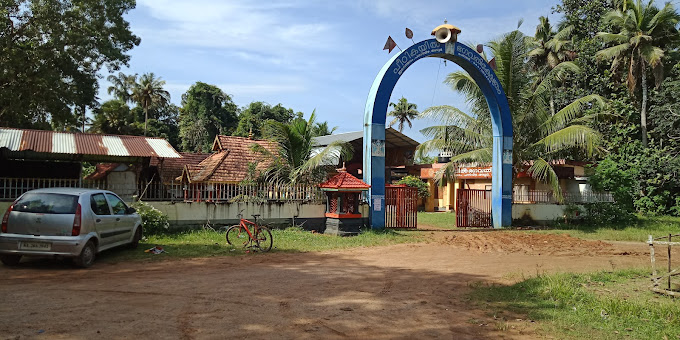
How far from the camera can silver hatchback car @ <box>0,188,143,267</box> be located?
25.1 ft

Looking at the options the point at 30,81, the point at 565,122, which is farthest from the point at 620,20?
the point at 30,81

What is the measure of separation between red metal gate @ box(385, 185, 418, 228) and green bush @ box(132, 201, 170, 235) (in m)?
7.04

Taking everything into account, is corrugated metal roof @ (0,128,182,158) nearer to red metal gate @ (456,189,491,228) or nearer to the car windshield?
the car windshield

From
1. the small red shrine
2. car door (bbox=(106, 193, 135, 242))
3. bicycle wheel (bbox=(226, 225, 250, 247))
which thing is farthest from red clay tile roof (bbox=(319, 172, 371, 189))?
car door (bbox=(106, 193, 135, 242))

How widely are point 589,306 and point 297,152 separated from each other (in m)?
Answer: 11.4

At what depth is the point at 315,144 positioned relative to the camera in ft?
55.1

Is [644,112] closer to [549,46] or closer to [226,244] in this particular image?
[549,46]

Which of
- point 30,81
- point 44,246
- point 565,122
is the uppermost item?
point 30,81

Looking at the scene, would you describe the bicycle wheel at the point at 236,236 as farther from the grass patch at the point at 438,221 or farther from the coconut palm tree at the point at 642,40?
the coconut palm tree at the point at 642,40

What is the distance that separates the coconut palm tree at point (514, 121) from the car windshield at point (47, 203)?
14.0 meters

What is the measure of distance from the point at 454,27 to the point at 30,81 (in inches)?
721

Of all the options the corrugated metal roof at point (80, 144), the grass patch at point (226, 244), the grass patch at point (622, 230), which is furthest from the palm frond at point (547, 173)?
the corrugated metal roof at point (80, 144)

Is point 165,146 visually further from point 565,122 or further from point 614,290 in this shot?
point 565,122

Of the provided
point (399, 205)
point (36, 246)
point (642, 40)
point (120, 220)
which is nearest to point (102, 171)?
point (399, 205)
